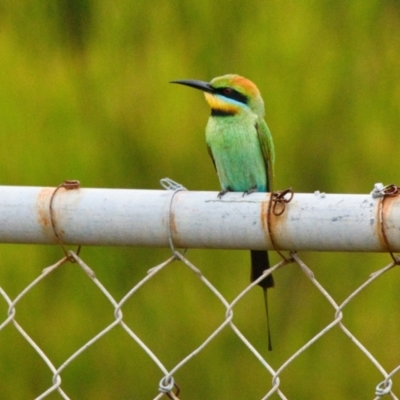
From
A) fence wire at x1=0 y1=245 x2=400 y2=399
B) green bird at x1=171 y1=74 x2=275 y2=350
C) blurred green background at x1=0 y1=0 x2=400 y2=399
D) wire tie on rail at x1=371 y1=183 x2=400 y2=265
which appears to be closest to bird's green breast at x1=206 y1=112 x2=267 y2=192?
green bird at x1=171 y1=74 x2=275 y2=350

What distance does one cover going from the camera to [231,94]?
66.6 inches

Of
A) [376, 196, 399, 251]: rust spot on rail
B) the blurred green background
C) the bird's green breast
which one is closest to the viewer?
[376, 196, 399, 251]: rust spot on rail

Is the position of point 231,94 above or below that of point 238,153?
above

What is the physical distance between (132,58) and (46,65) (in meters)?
0.21

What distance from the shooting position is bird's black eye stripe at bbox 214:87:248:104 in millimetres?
1681

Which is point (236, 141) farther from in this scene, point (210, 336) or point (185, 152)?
point (210, 336)

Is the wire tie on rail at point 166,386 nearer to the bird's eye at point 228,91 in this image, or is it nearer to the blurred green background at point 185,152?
the bird's eye at point 228,91

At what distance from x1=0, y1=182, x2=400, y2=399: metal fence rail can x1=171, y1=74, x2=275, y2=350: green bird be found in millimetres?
919

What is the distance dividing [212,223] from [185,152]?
1.35 metres

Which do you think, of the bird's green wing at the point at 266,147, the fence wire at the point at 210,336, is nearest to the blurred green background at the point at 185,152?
the bird's green wing at the point at 266,147

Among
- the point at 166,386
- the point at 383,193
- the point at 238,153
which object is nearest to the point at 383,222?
the point at 383,193

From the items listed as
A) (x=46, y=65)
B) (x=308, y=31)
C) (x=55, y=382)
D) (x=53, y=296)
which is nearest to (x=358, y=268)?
(x=308, y=31)

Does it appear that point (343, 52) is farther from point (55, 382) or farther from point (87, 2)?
point (55, 382)

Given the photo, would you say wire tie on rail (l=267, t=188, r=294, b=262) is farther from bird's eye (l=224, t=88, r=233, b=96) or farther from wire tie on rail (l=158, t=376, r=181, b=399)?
bird's eye (l=224, t=88, r=233, b=96)
